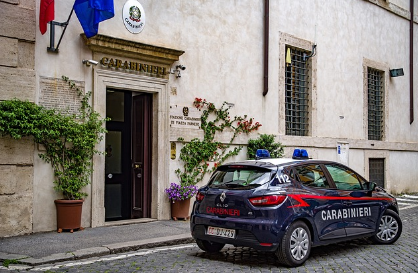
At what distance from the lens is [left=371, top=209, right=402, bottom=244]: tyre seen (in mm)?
8438

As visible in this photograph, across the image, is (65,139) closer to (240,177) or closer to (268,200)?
(240,177)

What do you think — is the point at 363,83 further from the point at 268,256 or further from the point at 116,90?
the point at 268,256

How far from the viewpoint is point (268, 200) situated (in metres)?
6.60

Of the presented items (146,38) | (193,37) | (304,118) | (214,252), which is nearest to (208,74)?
(193,37)

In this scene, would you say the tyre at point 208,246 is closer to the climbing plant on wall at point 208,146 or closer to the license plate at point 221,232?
the license plate at point 221,232

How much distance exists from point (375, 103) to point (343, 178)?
35.9 ft

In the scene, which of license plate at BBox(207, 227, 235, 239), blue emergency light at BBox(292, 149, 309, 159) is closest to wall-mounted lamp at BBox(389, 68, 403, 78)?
blue emergency light at BBox(292, 149, 309, 159)

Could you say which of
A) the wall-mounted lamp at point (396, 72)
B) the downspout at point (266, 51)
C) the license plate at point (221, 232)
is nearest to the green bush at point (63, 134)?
the license plate at point (221, 232)

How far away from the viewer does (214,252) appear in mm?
7684

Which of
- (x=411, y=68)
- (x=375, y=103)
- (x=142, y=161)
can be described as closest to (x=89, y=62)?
(x=142, y=161)

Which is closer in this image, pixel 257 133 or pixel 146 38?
pixel 146 38

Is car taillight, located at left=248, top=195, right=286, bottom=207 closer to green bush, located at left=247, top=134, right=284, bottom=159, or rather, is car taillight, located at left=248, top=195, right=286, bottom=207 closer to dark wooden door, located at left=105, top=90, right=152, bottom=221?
dark wooden door, located at left=105, top=90, right=152, bottom=221

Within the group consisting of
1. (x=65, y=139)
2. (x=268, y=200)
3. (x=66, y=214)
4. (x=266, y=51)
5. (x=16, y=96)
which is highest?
(x=266, y=51)

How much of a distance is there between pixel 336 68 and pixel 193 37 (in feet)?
20.2
